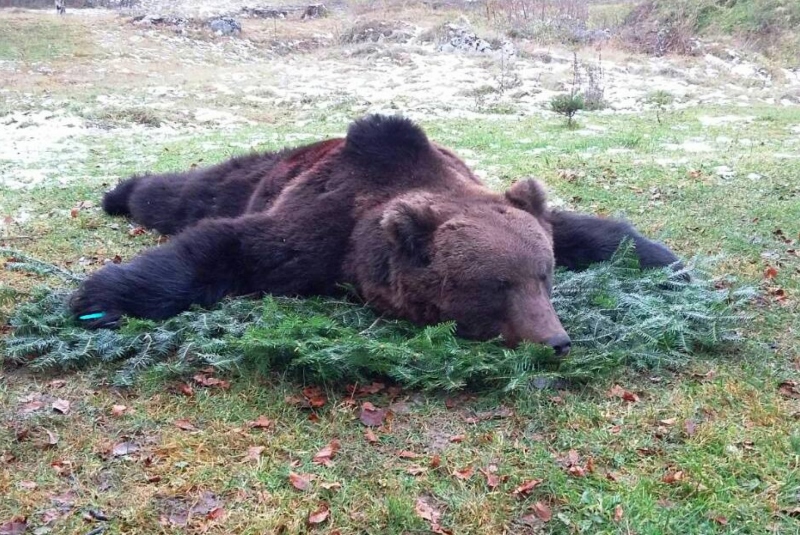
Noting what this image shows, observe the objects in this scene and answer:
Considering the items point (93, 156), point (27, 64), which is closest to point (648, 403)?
point (93, 156)

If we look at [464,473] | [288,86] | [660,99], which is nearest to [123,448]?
[464,473]

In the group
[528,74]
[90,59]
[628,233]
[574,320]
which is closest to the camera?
[574,320]

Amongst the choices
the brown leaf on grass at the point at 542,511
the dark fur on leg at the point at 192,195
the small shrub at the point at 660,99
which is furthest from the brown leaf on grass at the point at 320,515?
the small shrub at the point at 660,99

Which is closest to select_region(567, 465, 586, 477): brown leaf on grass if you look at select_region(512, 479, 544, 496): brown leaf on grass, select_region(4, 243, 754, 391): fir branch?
select_region(512, 479, 544, 496): brown leaf on grass

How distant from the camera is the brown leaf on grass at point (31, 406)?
3.36 meters

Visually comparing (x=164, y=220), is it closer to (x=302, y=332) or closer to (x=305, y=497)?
(x=302, y=332)

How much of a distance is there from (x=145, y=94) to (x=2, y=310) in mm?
14526

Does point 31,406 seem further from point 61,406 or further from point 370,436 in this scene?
point 370,436

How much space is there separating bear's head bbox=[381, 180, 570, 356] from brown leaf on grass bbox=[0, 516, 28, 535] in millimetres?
2230

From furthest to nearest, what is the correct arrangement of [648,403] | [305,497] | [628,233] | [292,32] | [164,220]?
1. [292,32]
2. [164,220]
3. [628,233]
4. [648,403]
5. [305,497]

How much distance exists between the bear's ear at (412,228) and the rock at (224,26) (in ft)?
85.4

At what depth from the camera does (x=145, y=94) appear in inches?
696

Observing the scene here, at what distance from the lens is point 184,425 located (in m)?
3.33

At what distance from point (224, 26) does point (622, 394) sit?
91.0 feet
